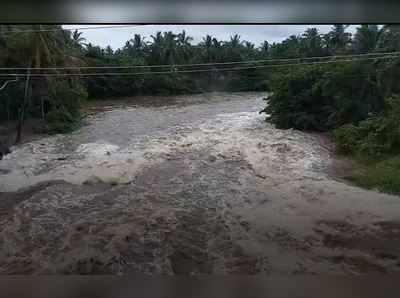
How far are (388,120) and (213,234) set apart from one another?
1647 mm

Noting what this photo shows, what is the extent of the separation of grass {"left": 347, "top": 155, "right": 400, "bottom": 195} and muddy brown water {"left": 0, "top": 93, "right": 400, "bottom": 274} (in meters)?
0.07

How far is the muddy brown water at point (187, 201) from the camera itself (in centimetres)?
285

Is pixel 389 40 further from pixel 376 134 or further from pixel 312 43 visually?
pixel 376 134

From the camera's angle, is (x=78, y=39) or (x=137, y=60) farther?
(x=137, y=60)

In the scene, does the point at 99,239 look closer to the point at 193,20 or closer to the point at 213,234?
the point at 213,234

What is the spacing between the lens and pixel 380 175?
308cm

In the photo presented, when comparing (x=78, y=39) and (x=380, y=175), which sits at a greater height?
(x=78, y=39)

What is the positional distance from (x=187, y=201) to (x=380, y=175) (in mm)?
1518

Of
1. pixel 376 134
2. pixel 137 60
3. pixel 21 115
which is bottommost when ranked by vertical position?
pixel 376 134

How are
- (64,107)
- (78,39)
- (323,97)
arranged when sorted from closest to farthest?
(78,39)
(64,107)
(323,97)

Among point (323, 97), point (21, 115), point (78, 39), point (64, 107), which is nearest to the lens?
point (78, 39)

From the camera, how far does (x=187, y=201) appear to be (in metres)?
3.12

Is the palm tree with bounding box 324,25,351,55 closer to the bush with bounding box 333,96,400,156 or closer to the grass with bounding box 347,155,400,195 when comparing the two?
the bush with bounding box 333,96,400,156

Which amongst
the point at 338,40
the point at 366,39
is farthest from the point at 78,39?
the point at 366,39
